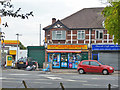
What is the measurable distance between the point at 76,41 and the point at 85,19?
3.57m

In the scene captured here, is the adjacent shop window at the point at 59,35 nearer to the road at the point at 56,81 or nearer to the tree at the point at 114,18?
the road at the point at 56,81

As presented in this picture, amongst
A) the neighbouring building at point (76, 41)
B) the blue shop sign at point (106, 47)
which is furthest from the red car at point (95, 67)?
the neighbouring building at point (76, 41)

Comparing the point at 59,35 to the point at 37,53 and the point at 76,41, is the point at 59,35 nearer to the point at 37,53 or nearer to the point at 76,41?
the point at 76,41

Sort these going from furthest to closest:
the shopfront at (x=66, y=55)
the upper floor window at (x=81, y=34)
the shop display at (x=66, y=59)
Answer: the shop display at (x=66, y=59)
the upper floor window at (x=81, y=34)
the shopfront at (x=66, y=55)

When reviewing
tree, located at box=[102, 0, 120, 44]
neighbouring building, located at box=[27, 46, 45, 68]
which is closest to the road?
tree, located at box=[102, 0, 120, 44]

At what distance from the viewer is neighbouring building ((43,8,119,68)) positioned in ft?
110

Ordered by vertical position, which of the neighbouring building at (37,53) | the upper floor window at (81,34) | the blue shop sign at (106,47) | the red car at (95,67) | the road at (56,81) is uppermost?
the upper floor window at (81,34)

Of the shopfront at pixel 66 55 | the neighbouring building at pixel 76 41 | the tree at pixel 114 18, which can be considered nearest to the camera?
the tree at pixel 114 18

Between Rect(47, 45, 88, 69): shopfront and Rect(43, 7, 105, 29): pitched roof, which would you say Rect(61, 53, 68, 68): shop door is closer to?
Rect(47, 45, 88, 69): shopfront

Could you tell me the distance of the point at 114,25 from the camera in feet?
32.8

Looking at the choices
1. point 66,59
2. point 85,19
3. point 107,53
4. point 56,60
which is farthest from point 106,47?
point 56,60

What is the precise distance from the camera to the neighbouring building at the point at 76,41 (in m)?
33.7

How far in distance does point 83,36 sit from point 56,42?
3808 mm

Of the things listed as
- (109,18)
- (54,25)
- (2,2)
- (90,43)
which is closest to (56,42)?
(54,25)
